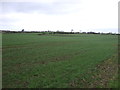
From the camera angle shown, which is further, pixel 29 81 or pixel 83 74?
pixel 83 74

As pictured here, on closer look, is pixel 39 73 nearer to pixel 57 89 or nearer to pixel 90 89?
pixel 57 89

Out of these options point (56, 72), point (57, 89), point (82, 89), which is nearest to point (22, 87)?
point (57, 89)

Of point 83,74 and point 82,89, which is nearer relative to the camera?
point 82,89

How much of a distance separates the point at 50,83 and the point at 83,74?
10.7ft

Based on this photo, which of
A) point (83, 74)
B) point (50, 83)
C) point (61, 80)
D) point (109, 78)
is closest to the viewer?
point (50, 83)

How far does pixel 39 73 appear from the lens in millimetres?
12820

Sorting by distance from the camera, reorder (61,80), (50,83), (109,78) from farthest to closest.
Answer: (109,78)
(61,80)
(50,83)

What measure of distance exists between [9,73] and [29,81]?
8.88 feet

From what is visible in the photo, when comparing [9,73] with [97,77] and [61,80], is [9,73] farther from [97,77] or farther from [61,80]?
[97,77]

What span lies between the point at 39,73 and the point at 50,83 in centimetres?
273

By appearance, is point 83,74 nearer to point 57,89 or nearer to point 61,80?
point 61,80

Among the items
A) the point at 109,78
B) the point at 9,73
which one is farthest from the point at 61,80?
the point at 9,73

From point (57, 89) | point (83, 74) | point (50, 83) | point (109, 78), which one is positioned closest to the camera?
point (57, 89)

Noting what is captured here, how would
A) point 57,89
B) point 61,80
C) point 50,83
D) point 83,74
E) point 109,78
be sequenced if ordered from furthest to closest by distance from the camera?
point 83,74, point 109,78, point 61,80, point 50,83, point 57,89
